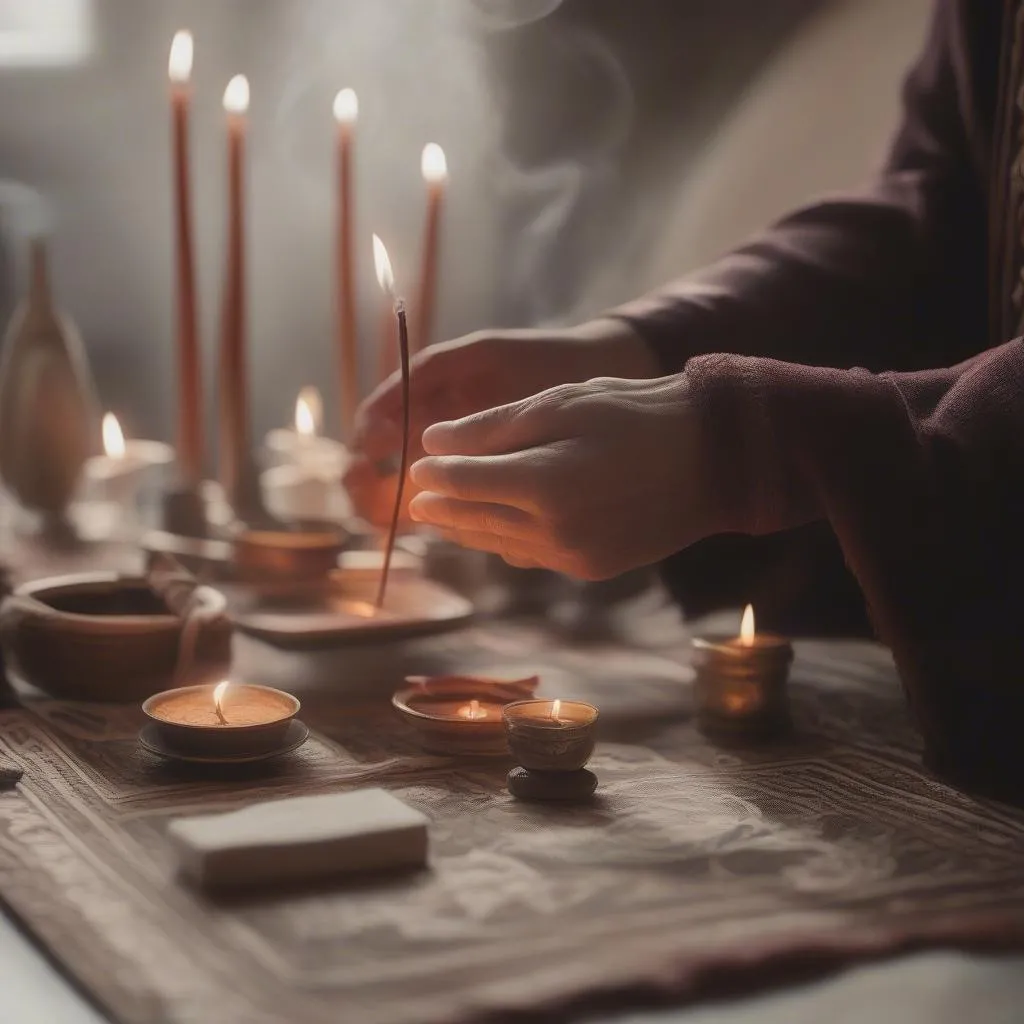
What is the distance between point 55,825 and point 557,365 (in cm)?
81

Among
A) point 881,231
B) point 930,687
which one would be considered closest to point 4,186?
point 881,231

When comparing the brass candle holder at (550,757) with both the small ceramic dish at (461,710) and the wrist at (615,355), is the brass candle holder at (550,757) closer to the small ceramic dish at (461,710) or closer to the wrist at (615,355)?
the small ceramic dish at (461,710)

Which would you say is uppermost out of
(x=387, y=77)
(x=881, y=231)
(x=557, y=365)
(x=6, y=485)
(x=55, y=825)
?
(x=387, y=77)

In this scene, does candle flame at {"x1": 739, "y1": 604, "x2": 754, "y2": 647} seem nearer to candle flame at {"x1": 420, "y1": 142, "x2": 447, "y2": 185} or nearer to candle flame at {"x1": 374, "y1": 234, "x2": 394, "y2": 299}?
candle flame at {"x1": 374, "y1": 234, "x2": 394, "y2": 299}

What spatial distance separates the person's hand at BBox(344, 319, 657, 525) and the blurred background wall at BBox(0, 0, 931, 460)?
3.70 feet

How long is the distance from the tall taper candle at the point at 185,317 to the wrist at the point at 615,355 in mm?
739

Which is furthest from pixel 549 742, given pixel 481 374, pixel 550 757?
pixel 481 374

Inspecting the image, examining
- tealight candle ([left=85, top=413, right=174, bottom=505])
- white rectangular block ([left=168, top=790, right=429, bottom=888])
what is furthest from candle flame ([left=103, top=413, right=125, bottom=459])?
white rectangular block ([left=168, top=790, right=429, bottom=888])

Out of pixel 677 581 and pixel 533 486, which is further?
pixel 677 581

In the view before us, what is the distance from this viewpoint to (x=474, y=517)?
134 cm

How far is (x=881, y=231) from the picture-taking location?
1816mm

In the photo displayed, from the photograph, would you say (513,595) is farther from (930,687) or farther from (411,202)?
(411,202)

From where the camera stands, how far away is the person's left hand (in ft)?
4.11

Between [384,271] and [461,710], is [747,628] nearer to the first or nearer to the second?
[461,710]
